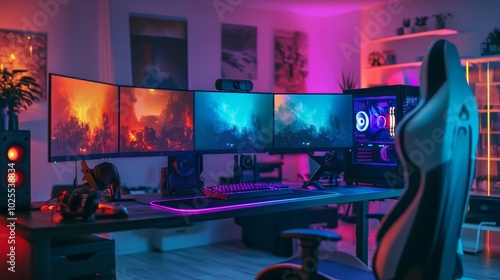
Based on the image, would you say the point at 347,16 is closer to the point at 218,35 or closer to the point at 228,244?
the point at 218,35

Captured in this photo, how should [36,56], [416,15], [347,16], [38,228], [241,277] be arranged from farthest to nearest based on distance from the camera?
[347,16] → [416,15] → [36,56] → [241,277] → [38,228]

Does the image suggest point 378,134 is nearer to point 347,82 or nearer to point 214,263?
point 214,263

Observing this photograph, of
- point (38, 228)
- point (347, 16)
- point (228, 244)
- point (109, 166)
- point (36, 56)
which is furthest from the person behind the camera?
point (347, 16)

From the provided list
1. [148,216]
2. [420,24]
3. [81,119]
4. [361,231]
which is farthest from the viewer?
[420,24]

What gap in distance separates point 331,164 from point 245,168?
0.58 metres

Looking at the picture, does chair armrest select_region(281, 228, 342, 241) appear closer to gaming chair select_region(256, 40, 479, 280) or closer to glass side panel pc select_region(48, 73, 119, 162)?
gaming chair select_region(256, 40, 479, 280)

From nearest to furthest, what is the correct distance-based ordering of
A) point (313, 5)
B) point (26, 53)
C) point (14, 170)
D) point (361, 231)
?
1. point (14, 170)
2. point (361, 231)
3. point (26, 53)
4. point (313, 5)

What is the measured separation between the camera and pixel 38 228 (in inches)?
71.7

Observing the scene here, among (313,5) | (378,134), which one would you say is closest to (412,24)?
(313,5)

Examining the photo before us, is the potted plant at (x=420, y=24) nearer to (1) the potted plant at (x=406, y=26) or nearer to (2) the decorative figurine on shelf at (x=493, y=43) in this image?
(1) the potted plant at (x=406, y=26)

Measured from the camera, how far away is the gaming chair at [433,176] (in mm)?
1606

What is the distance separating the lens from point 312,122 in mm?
3189

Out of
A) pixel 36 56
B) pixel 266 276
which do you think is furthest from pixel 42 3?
pixel 266 276

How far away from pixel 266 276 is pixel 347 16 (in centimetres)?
482
